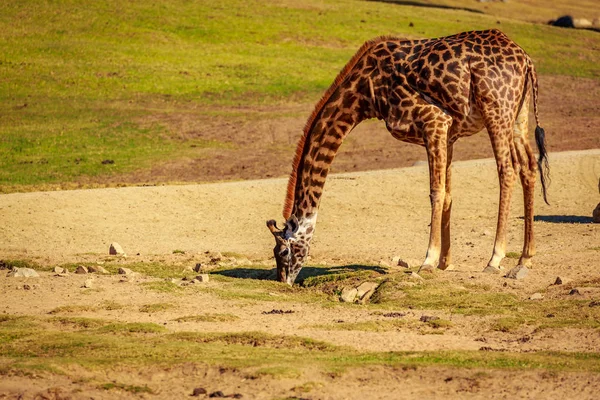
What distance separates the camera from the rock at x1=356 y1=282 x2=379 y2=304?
1589 centimetres

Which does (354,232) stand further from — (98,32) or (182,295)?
(98,32)

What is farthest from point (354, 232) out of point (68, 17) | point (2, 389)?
point (68, 17)

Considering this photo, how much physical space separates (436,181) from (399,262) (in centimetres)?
221

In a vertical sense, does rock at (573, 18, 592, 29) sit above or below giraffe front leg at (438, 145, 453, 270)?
below

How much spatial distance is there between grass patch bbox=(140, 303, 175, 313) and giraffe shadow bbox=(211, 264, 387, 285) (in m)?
2.73

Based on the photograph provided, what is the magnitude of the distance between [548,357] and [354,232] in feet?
32.8

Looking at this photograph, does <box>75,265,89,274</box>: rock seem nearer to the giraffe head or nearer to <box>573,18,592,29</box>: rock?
the giraffe head

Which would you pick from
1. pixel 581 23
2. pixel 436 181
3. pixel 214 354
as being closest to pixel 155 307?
pixel 214 354

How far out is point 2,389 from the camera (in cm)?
1094

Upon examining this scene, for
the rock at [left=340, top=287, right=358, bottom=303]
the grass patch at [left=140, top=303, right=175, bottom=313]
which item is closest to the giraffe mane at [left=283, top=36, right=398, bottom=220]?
the rock at [left=340, top=287, right=358, bottom=303]

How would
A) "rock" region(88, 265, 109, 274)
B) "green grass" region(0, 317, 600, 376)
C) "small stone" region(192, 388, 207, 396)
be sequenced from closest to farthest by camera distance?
"small stone" region(192, 388, 207, 396) → "green grass" region(0, 317, 600, 376) → "rock" region(88, 265, 109, 274)

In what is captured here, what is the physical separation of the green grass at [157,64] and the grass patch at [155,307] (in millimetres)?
12925

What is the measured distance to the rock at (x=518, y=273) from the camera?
16391 millimetres

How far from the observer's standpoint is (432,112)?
16547 millimetres
